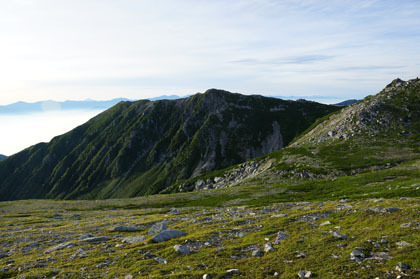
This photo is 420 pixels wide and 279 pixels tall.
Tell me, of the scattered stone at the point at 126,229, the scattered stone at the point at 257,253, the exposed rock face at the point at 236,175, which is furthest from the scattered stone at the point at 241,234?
the exposed rock face at the point at 236,175

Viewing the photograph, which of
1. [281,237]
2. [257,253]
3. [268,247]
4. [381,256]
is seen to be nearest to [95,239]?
[257,253]

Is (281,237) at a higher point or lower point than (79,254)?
higher

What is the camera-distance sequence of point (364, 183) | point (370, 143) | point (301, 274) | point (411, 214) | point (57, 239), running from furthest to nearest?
point (370, 143) < point (364, 183) < point (57, 239) < point (411, 214) < point (301, 274)

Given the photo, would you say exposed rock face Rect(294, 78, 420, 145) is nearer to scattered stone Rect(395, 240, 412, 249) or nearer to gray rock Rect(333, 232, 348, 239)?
gray rock Rect(333, 232, 348, 239)

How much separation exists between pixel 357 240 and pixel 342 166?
2691 inches

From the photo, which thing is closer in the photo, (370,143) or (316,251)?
(316,251)

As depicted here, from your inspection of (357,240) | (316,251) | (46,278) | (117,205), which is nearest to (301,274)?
(316,251)

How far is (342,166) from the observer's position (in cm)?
7862

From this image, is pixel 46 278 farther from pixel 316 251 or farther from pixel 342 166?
pixel 342 166

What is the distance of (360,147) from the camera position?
3479 inches

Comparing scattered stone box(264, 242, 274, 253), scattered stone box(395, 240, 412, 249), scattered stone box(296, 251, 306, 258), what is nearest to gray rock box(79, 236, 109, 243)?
scattered stone box(264, 242, 274, 253)

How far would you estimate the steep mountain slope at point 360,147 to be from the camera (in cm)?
7744

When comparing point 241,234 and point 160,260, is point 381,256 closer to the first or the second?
point 241,234

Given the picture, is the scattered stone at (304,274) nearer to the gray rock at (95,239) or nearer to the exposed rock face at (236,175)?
the gray rock at (95,239)
